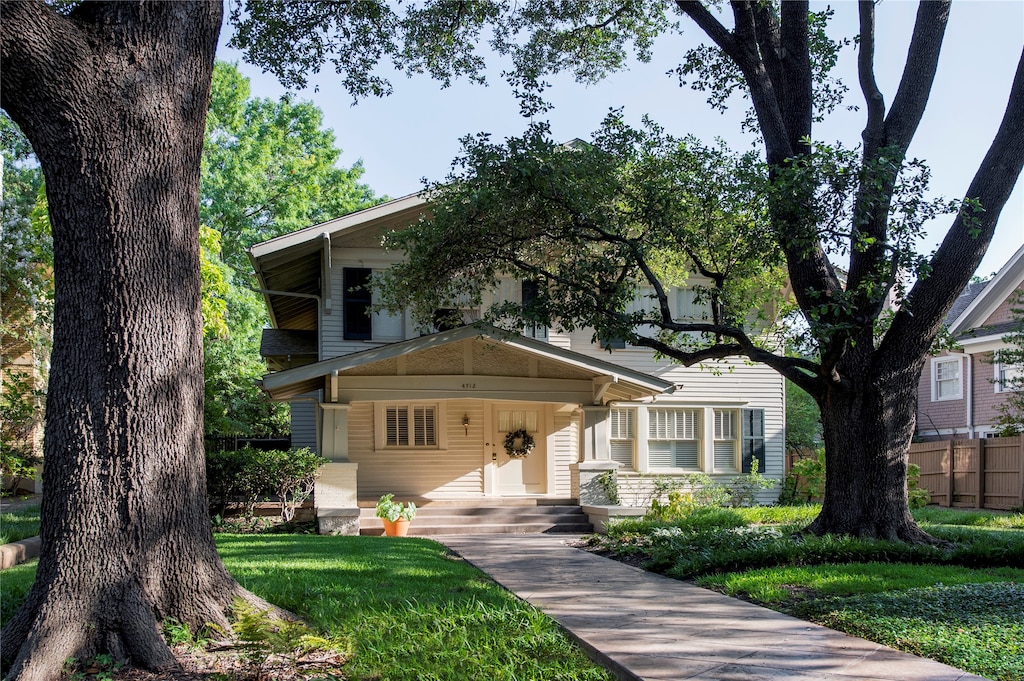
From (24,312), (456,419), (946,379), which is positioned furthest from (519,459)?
(946,379)

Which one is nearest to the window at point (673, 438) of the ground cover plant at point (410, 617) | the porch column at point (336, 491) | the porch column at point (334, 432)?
the porch column at point (334, 432)

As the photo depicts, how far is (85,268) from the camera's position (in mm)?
5074

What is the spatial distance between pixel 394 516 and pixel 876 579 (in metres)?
8.22

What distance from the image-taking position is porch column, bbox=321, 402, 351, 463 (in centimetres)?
1559

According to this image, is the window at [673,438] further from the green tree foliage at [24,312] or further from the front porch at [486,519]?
the green tree foliage at [24,312]

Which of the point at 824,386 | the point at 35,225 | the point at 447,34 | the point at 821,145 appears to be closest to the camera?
the point at 821,145

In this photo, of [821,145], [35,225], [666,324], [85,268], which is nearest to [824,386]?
[666,324]

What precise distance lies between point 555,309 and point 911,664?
7239 mm

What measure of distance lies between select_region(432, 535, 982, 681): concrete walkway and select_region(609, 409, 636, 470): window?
10.3m

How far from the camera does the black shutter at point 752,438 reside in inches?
797

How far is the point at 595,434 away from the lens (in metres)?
17.0

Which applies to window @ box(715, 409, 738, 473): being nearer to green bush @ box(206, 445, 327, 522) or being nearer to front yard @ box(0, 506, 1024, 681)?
front yard @ box(0, 506, 1024, 681)

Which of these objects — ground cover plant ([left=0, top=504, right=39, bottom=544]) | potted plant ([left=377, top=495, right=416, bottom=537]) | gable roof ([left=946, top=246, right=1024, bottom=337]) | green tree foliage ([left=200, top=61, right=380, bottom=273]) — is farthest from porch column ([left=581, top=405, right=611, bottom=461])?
green tree foliage ([left=200, top=61, right=380, bottom=273])

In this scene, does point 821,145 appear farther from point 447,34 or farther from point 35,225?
point 35,225
